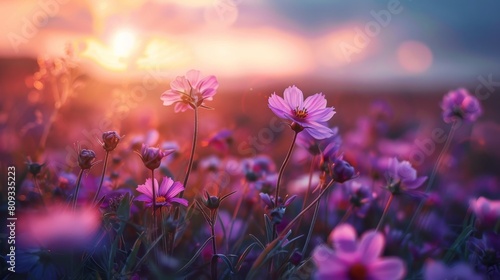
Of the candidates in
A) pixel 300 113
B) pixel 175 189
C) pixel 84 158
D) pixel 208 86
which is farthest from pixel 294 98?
pixel 84 158

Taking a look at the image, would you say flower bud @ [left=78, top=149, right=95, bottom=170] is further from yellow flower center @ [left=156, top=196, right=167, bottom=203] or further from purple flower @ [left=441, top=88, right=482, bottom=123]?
purple flower @ [left=441, top=88, right=482, bottom=123]

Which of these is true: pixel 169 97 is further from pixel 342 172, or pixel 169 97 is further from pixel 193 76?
pixel 342 172

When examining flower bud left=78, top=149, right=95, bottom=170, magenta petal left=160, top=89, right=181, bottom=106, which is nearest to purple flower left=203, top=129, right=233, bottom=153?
magenta petal left=160, top=89, right=181, bottom=106

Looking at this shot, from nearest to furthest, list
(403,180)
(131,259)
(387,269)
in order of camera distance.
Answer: (387,269)
(131,259)
(403,180)

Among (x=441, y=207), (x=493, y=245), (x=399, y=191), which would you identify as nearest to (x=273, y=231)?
(x=399, y=191)

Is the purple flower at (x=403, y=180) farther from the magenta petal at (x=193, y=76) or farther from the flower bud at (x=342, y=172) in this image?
the magenta petal at (x=193, y=76)

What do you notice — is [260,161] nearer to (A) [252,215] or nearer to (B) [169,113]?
(A) [252,215]

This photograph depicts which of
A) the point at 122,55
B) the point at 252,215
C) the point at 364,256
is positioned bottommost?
the point at 252,215
